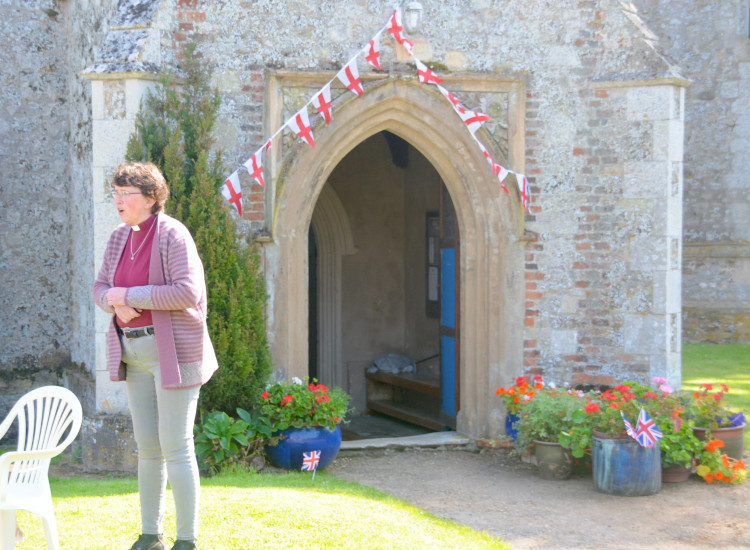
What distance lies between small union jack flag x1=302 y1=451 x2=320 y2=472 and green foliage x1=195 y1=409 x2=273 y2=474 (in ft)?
0.97

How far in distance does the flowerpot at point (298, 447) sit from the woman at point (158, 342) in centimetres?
251

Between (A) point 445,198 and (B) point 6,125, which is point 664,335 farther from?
(B) point 6,125

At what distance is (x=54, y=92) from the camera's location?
8.79m

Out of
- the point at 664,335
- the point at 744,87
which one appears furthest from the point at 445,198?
the point at 744,87

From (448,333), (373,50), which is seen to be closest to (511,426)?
(448,333)

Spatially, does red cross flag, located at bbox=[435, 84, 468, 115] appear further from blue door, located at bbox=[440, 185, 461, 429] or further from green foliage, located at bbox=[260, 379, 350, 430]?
green foliage, located at bbox=[260, 379, 350, 430]

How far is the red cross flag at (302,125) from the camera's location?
7035mm

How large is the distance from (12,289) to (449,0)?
195 inches

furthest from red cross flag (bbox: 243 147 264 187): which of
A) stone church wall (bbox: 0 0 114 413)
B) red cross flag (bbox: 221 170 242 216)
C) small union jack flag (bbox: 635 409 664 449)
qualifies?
small union jack flag (bbox: 635 409 664 449)

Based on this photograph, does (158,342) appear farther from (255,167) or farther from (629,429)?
(629,429)

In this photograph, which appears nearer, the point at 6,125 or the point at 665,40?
the point at 6,125

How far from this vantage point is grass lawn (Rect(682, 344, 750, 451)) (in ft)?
33.3

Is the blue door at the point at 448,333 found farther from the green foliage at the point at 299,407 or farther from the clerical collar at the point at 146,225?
the clerical collar at the point at 146,225

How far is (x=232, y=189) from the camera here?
6.91 m
